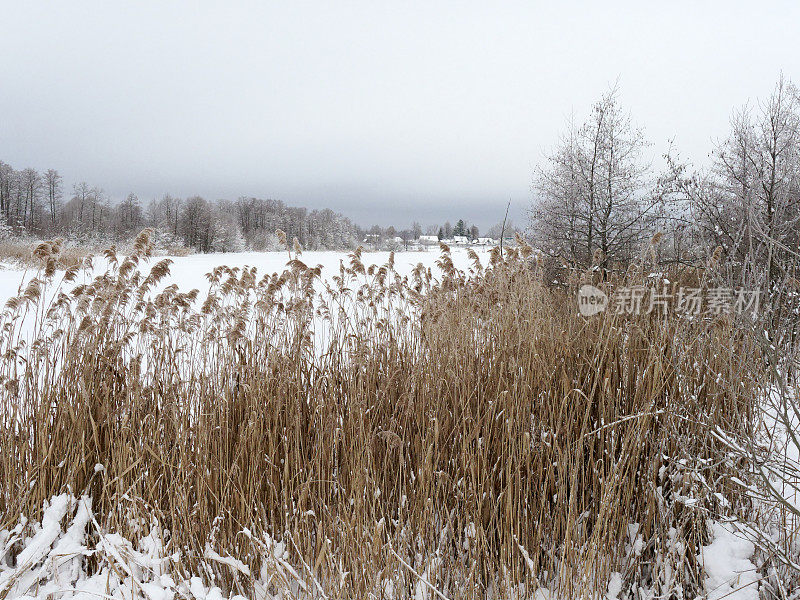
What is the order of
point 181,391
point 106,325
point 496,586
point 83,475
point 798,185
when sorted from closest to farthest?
1. point 496,586
2. point 83,475
3. point 181,391
4. point 106,325
5. point 798,185

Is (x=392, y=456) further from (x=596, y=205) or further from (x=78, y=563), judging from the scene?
(x=596, y=205)

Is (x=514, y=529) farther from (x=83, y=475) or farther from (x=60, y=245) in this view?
(x=60, y=245)

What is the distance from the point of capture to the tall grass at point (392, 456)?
6.02ft

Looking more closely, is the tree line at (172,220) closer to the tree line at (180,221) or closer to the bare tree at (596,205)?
the tree line at (180,221)

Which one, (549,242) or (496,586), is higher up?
(549,242)

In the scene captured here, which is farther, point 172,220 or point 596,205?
point 172,220

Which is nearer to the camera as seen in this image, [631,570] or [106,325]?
[631,570]

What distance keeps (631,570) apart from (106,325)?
2.98 metres

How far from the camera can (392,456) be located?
87.1 inches

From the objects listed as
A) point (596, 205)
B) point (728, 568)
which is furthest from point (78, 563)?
point (596, 205)

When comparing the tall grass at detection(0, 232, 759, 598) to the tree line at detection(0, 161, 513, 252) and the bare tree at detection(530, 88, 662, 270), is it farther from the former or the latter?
the tree line at detection(0, 161, 513, 252)

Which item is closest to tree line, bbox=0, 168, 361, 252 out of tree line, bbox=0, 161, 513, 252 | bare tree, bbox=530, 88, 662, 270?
tree line, bbox=0, 161, 513, 252

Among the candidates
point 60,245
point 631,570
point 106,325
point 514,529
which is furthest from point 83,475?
point 631,570

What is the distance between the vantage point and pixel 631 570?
195 cm
